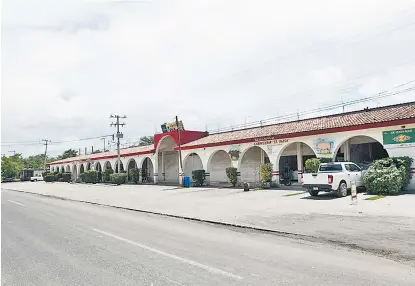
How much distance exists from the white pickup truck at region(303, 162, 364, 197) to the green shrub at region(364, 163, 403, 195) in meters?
0.78

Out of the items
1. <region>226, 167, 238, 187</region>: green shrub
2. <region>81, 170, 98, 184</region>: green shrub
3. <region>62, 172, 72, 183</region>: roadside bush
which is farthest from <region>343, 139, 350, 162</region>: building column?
<region>62, 172, 72, 183</region>: roadside bush

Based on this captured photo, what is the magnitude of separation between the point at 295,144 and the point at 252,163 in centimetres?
522

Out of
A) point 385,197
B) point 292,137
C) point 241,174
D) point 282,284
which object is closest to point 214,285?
point 282,284

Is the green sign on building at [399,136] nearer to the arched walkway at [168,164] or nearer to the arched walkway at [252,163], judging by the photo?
the arched walkway at [252,163]

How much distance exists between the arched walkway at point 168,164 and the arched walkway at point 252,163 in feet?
38.4

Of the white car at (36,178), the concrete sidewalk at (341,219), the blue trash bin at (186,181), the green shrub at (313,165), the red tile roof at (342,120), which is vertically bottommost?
the concrete sidewalk at (341,219)

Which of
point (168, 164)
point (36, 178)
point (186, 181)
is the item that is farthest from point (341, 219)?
point (36, 178)

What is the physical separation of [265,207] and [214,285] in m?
10.2

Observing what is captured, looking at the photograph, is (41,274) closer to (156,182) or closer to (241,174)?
(241,174)

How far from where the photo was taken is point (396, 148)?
699 inches

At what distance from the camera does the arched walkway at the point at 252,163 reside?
94.3 ft

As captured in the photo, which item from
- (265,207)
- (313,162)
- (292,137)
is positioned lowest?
(265,207)

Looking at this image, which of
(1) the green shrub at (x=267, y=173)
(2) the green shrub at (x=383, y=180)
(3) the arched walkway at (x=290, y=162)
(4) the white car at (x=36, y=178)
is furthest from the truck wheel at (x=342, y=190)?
(4) the white car at (x=36, y=178)

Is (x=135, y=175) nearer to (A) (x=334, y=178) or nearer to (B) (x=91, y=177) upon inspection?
→ (B) (x=91, y=177)
